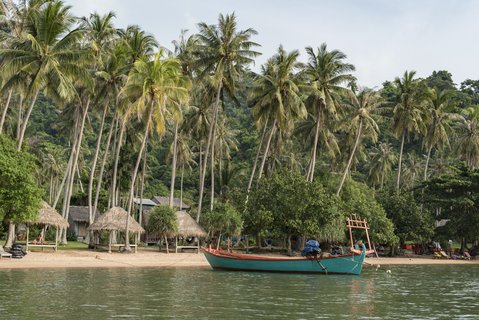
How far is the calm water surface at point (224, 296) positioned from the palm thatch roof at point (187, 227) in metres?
11.9

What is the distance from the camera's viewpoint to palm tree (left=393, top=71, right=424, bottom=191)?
2167 inches

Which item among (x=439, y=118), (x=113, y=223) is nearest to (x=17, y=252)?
(x=113, y=223)

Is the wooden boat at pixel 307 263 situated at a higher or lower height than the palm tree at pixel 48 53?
lower

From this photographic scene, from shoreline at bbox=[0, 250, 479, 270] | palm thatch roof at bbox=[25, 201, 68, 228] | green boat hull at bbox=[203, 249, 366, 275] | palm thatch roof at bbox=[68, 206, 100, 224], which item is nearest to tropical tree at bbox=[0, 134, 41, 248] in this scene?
shoreline at bbox=[0, 250, 479, 270]

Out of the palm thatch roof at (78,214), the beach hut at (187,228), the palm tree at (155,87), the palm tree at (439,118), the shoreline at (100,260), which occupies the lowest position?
the shoreline at (100,260)

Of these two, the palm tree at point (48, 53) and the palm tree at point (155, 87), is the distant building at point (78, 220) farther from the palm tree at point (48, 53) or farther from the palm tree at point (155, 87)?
the palm tree at point (48, 53)

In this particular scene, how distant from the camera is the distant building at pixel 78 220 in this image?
6047 centimetres

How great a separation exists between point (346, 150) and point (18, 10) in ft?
118

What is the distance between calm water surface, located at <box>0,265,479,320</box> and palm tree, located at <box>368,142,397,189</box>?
133 ft

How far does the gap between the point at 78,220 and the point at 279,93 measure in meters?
26.1

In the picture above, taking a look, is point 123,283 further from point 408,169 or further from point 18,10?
point 408,169

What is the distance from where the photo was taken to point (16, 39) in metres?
34.4

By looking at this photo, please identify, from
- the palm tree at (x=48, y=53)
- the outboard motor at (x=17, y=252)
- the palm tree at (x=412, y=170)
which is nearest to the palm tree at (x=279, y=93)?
the palm tree at (x=48, y=53)

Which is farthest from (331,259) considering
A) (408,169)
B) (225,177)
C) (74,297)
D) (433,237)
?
(408,169)
